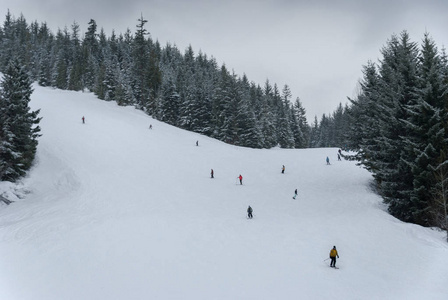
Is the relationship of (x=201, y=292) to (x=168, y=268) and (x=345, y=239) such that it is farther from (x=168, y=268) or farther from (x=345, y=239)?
(x=345, y=239)

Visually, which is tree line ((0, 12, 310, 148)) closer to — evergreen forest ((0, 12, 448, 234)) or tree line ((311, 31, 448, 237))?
evergreen forest ((0, 12, 448, 234))

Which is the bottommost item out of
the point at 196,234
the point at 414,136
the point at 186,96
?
the point at 196,234

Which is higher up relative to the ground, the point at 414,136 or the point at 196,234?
the point at 414,136

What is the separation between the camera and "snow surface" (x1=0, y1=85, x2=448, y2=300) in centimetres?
1255

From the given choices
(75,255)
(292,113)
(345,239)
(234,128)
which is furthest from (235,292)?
(292,113)

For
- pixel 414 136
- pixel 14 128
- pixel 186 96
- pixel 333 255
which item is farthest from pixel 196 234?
pixel 186 96

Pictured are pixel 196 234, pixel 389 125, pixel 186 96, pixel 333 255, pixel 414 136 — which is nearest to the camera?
pixel 333 255

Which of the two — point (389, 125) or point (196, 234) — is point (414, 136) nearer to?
point (389, 125)

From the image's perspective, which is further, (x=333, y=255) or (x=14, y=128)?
(x=14, y=128)

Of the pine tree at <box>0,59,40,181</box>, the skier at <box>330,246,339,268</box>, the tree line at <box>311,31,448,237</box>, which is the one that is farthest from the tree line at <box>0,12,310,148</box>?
the skier at <box>330,246,339,268</box>

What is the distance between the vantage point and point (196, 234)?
18609mm

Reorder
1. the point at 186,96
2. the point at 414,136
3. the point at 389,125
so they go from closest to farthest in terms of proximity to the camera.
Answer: the point at 414,136 < the point at 389,125 < the point at 186,96

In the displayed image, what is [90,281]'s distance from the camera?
1229 centimetres

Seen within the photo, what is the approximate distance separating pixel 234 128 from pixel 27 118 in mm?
39214
